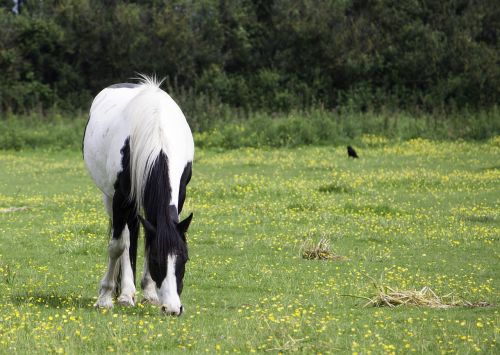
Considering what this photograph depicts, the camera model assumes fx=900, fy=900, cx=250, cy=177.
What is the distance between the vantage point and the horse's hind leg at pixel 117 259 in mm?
8992

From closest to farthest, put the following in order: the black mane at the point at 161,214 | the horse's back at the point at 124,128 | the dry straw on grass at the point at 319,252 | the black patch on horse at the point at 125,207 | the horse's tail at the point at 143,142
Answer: the black mane at the point at 161,214
the horse's tail at the point at 143,142
the horse's back at the point at 124,128
the black patch on horse at the point at 125,207
the dry straw on grass at the point at 319,252

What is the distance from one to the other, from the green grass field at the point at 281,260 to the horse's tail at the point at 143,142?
3.95 feet

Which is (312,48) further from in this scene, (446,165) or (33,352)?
(33,352)

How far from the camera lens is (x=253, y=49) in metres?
45.9

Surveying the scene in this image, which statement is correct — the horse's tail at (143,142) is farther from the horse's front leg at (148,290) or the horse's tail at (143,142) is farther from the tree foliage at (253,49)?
the tree foliage at (253,49)

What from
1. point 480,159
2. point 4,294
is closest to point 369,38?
point 480,159

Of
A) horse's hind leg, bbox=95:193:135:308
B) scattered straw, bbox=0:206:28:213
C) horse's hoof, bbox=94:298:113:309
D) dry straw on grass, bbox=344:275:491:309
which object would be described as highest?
horse's hind leg, bbox=95:193:135:308

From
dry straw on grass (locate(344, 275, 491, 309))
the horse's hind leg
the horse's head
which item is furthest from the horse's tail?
dry straw on grass (locate(344, 275, 491, 309))

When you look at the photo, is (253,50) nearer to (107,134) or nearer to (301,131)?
(301,131)

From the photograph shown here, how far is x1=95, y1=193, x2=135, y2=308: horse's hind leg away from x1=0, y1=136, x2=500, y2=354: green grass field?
8.6 inches

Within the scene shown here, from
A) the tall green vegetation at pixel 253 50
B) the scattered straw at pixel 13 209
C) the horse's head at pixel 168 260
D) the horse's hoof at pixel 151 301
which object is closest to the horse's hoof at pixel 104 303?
the horse's hoof at pixel 151 301

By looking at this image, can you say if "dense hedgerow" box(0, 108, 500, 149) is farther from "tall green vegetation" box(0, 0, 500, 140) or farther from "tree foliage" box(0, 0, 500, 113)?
"tree foliage" box(0, 0, 500, 113)

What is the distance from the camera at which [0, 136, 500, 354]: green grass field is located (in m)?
7.21

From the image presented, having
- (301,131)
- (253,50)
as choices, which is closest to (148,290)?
(301,131)
